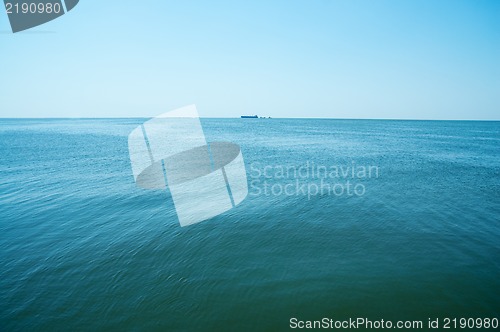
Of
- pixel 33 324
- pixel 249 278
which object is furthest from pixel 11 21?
pixel 249 278

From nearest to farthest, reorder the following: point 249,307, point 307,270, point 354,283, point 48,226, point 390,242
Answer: point 249,307 → point 354,283 → point 307,270 → point 390,242 → point 48,226

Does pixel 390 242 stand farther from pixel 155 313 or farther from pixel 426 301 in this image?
pixel 155 313

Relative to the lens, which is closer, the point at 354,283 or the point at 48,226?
the point at 354,283

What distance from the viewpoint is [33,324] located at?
29.1 feet

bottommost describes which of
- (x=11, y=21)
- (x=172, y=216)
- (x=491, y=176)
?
(x=491, y=176)

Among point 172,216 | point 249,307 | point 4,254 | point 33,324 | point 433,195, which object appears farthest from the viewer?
point 433,195

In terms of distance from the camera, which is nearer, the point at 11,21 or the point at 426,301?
the point at 11,21

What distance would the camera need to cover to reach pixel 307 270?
38.1 feet

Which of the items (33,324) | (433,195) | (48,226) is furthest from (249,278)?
(433,195)

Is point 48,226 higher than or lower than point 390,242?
higher

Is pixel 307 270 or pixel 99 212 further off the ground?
pixel 99 212

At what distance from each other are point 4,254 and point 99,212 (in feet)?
18.0

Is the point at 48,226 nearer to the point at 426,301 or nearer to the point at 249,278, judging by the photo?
the point at 249,278

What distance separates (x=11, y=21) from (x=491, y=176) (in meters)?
42.0
